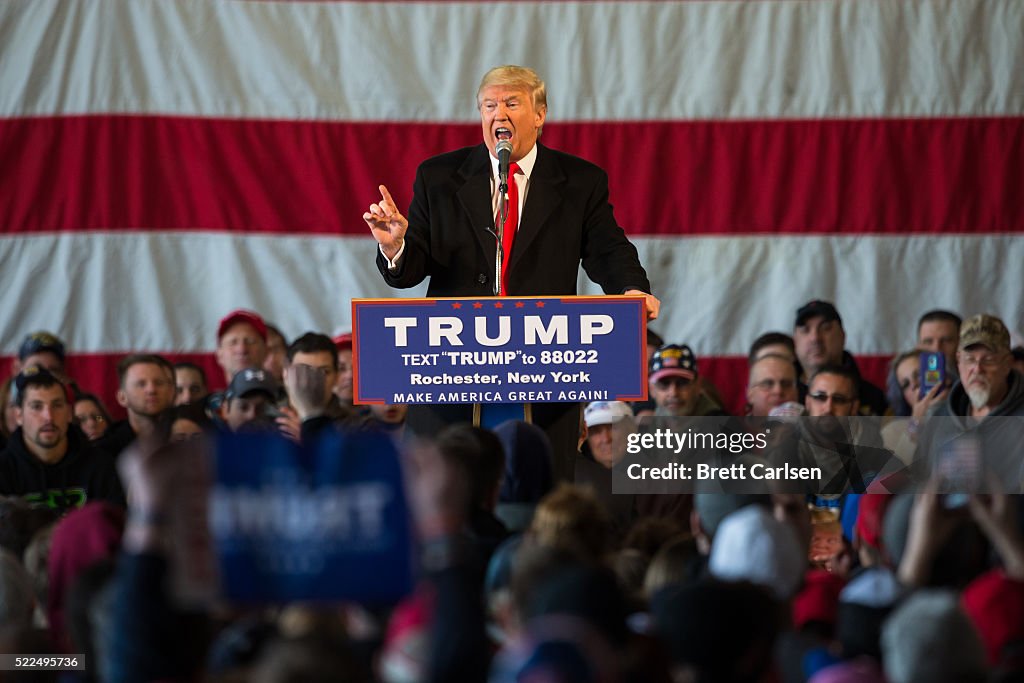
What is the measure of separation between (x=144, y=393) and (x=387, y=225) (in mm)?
2622

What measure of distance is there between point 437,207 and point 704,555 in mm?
1466

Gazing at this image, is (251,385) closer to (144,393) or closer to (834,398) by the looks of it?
(144,393)

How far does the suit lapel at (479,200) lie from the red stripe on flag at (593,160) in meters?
3.07

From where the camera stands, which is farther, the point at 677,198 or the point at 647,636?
the point at 677,198

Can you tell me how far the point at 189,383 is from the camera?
6629 mm

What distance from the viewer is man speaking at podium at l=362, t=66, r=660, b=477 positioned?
4020 millimetres

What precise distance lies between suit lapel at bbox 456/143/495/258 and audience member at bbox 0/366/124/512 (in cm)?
170

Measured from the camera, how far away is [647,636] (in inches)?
91.3

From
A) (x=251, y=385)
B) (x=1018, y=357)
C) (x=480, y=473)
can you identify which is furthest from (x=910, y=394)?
(x=480, y=473)

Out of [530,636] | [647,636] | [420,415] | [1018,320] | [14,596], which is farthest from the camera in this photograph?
[1018,320]

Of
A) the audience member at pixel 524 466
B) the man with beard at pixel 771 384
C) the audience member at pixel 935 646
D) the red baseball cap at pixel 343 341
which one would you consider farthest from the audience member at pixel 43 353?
the audience member at pixel 935 646

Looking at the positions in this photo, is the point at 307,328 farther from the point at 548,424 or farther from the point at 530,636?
the point at 530,636

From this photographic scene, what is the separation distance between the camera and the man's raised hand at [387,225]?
151 inches

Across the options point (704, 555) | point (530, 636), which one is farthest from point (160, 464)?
point (704, 555)
